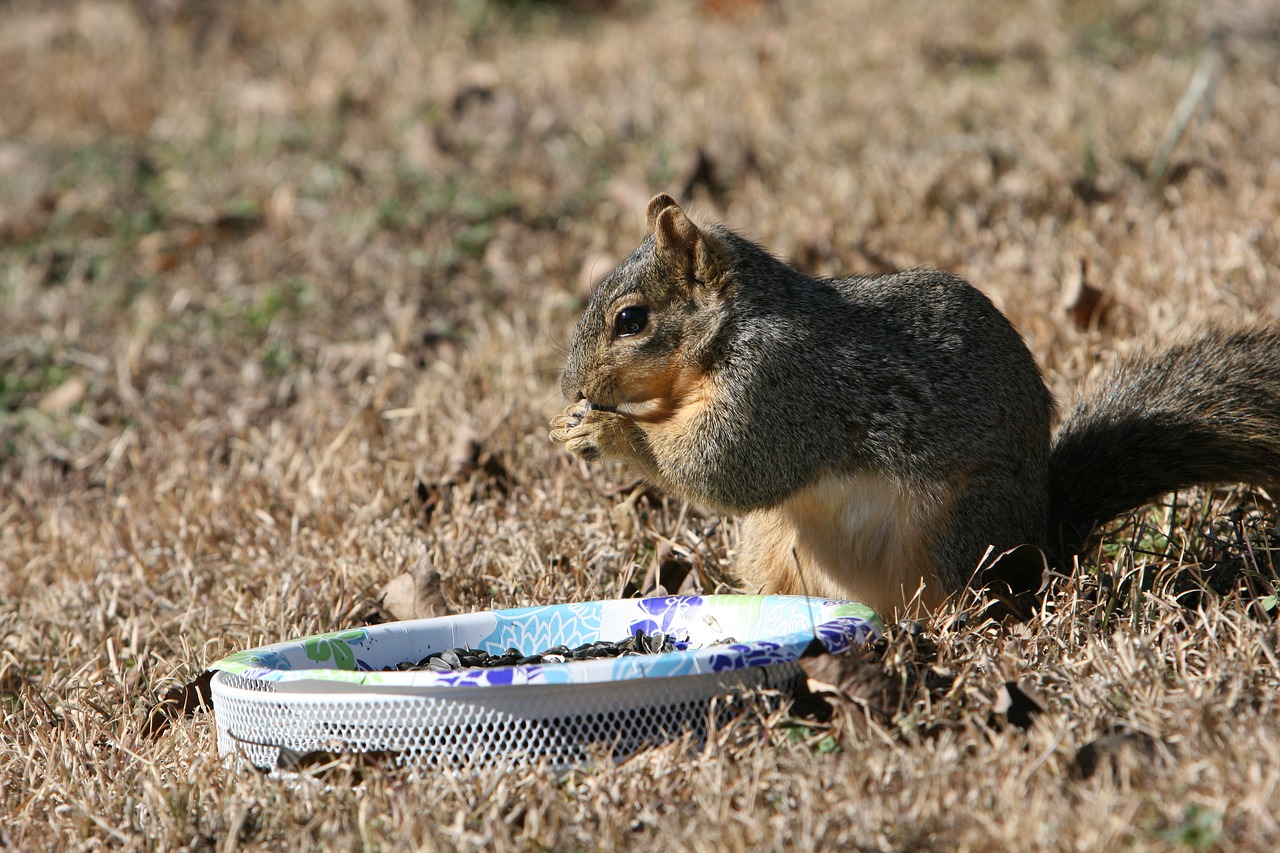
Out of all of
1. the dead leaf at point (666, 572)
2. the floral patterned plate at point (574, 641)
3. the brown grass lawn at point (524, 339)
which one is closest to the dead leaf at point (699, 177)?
the brown grass lawn at point (524, 339)

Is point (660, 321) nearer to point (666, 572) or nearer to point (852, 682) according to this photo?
point (666, 572)

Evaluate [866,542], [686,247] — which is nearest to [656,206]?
[686,247]

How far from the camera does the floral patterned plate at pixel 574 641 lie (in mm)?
1997

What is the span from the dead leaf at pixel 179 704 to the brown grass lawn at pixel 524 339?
62 millimetres

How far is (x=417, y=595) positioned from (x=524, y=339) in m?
1.52

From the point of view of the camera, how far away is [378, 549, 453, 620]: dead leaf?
9.49ft

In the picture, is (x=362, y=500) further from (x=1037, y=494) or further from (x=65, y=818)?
(x=1037, y=494)

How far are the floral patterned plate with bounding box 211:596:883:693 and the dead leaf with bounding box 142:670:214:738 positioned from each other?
0.29 metres

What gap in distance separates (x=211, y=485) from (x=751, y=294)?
5.67 feet

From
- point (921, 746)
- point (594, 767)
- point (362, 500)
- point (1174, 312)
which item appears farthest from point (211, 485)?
point (1174, 312)

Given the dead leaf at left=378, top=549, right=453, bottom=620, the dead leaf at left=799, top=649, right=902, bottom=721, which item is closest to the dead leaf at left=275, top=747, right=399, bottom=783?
the dead leaf at left=799, top=649, right=902, bottom=721

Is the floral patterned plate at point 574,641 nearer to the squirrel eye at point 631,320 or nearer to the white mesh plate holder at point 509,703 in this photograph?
the white mesh plate holder at point 509,703

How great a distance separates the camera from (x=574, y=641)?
2.56m

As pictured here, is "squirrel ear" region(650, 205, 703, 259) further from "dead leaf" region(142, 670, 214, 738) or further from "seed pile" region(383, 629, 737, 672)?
"dead leaf" region(142, 670, 214, 738)
